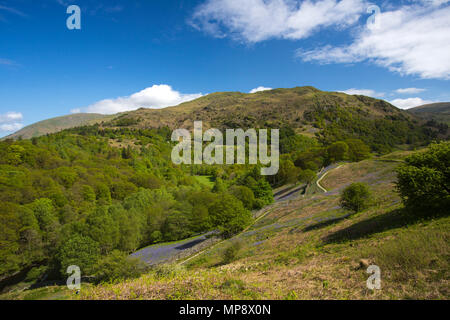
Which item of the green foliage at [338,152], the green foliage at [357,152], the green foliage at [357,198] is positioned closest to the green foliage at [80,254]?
the green foliage at [357,198]

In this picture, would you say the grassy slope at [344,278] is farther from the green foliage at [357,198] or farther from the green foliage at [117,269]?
the green foliage at [357,198]

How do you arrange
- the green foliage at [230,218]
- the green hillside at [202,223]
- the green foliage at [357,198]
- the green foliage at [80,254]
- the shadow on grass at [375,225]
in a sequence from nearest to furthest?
the green hillside at [202,223], the shadow on grass at [375,225], the green foliage at [357,198], the green foliage at [80,254], the green foliage at [230,218]

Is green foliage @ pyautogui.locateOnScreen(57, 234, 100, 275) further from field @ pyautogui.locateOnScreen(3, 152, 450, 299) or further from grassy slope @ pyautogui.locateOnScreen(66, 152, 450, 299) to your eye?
grassy slope @ pyautogui.locateOnScreen(66, 152, 450, 299)

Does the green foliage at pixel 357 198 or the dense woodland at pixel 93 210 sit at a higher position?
the green foliage at pixel 357 198

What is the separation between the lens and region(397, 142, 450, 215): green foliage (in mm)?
13617

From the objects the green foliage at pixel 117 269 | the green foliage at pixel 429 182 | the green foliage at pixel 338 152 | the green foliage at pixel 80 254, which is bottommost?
the green foliage at pixel 80 254

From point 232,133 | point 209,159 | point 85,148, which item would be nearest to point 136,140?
point 85,148

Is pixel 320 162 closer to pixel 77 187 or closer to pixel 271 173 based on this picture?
pixel 271 173

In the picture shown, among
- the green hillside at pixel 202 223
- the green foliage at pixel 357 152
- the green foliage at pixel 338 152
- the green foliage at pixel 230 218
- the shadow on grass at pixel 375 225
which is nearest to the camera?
the green hillside at pixel 202 223

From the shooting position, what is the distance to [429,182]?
13773 mm

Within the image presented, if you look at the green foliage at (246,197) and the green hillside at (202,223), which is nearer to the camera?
the green hillside at (202,223)

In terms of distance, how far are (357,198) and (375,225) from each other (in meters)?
6.26

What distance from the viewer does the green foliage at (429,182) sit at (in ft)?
44.7

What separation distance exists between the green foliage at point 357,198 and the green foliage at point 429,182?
23.0 feet
